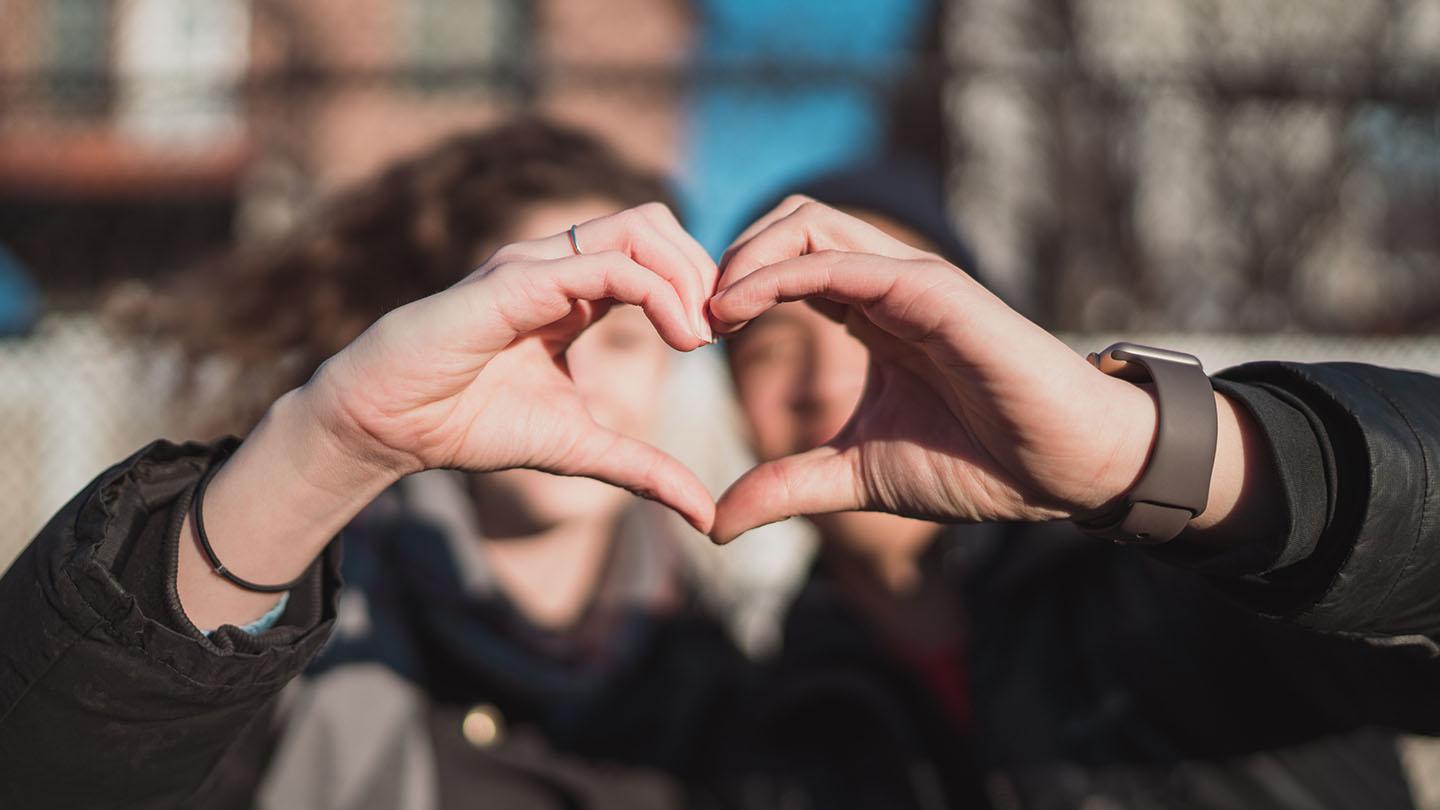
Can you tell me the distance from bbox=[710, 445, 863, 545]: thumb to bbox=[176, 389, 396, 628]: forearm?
1.27ft

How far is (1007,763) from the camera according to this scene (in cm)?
170

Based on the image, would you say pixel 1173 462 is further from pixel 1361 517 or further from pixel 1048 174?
pixel 1048 174

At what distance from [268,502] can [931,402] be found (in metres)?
0.75

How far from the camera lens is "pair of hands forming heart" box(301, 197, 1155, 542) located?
998 mm

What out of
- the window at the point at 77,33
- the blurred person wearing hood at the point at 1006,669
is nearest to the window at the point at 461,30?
the window at the point at 77,33

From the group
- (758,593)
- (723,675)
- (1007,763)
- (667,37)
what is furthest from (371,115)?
(1007,763)

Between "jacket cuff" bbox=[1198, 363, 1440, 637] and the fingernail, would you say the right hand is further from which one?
"jacket cuff" bbox=[1198, 363, 1440, 637]

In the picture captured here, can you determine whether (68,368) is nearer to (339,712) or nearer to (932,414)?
(339,712)

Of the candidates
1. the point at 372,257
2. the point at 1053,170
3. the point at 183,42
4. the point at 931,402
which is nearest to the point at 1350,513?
the point at 931,402

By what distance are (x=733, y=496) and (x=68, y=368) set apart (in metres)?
3.99

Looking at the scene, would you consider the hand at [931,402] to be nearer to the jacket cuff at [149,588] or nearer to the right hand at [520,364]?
the right hand at [520,364]

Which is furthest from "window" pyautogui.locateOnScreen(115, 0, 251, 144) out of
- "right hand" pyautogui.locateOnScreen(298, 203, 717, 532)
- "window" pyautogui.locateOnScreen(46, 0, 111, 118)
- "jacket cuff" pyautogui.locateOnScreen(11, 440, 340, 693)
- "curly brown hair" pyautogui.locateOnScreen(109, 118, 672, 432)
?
"right hand" pyautogui.locateOnScreen(298, 203, 717, 532)

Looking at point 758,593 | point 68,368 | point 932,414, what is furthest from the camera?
point 68,368

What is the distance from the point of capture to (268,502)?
1.07m
